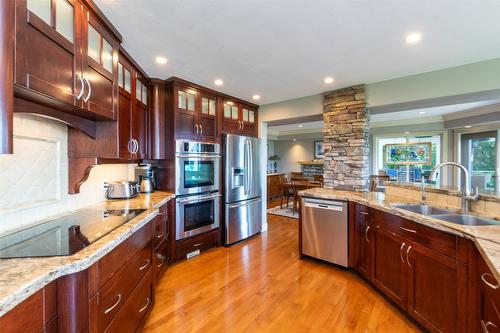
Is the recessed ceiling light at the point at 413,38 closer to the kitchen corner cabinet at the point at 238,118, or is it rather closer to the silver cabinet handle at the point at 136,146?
the kitchen corner cabinet at the point at 238,118

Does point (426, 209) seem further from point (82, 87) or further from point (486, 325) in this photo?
point (82, 87)

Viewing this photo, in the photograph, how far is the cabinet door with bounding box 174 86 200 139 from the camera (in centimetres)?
292

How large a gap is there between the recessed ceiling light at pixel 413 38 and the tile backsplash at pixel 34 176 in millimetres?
2995

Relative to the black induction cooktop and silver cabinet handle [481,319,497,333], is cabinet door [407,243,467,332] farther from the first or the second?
the black induction cooktop

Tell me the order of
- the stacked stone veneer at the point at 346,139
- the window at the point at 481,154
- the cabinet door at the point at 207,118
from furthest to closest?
the window at the point at 481,154
the cabinet door at the point at 207,118
the stacked stone veneer at the point at 346,139

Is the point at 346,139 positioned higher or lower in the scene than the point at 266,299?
higher

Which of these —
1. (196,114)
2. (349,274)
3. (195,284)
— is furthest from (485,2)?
→ (195,284)

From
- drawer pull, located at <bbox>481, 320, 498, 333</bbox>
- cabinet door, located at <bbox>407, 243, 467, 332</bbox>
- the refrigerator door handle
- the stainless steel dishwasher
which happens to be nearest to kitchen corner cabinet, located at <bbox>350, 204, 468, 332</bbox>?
cabinet door, located at <bbox>407, 243, 467, 332</bbox>

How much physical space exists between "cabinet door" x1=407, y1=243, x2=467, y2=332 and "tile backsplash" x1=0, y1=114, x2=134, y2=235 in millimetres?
2787

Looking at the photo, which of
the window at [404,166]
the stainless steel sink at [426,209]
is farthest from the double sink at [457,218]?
the window at [404,166]

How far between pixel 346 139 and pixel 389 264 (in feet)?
5.78

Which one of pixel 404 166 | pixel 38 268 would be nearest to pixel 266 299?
pixel 38 268

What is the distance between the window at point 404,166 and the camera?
5.66 m

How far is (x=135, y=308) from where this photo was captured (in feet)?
4.94
